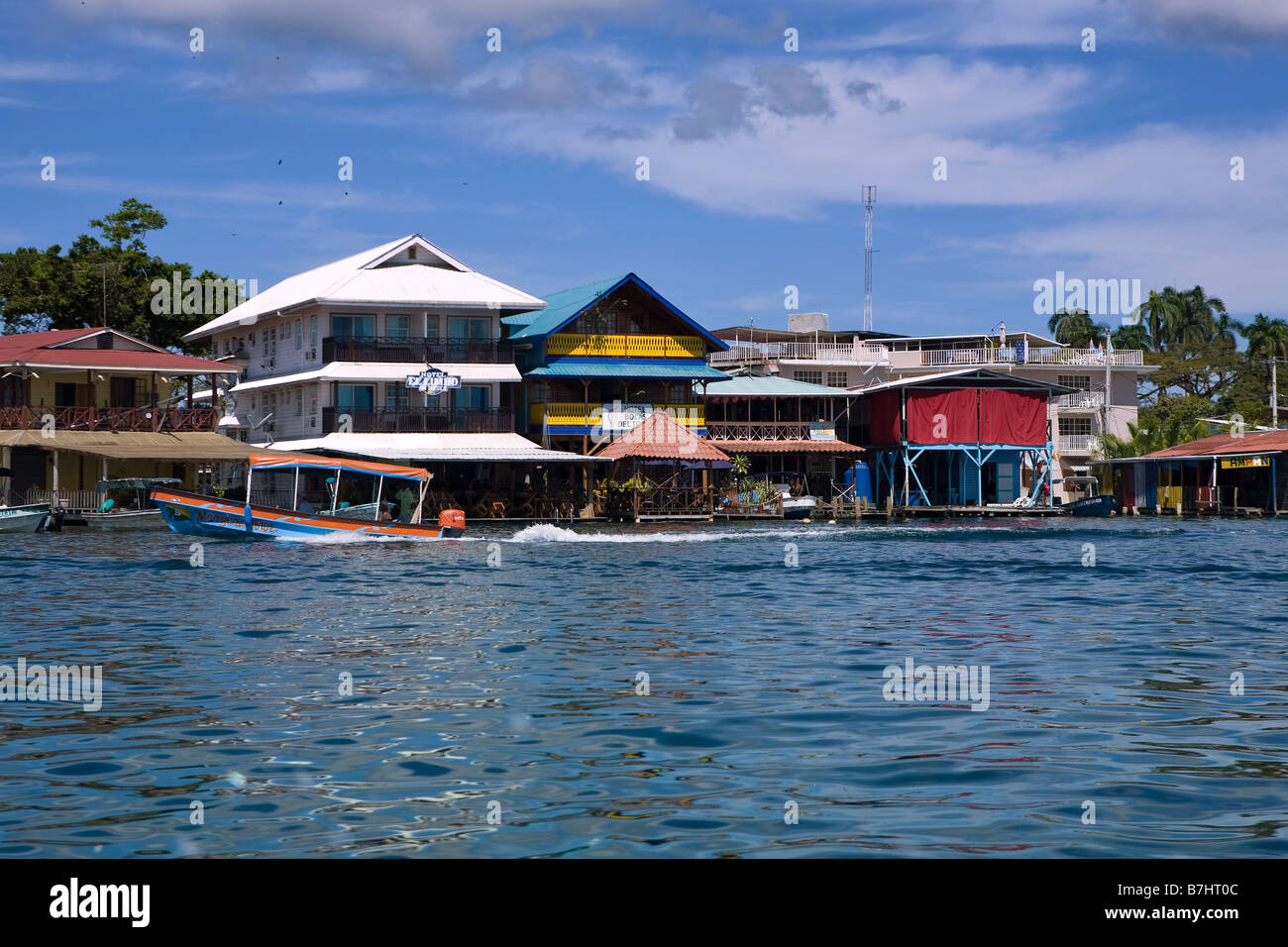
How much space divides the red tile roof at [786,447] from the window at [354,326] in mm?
15646

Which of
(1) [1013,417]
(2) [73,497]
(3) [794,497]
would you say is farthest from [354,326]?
(1) [1013,417]

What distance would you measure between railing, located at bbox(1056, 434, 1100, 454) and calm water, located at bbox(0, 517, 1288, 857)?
165 feet

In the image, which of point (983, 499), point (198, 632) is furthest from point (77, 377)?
point (983, 499)

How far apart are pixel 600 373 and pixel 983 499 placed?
72.9ft

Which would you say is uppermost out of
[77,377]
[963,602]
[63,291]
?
[63,291]

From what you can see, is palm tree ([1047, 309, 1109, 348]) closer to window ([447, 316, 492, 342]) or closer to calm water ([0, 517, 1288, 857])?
window ([447, 316, 492, 342])

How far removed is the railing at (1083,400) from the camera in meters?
73.3

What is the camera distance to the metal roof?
52.8 m

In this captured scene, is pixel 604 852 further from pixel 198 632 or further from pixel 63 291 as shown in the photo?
pixel 63 291

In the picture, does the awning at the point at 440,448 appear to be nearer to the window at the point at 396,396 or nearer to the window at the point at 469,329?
the window at the point at 396,396

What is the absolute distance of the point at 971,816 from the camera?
7.69m

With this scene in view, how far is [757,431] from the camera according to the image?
205 feet

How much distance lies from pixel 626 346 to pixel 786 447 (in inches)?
339

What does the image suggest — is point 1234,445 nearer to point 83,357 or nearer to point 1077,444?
point 1077,444
